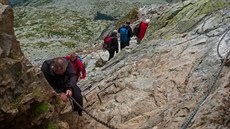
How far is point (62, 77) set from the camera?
14672 millimetres

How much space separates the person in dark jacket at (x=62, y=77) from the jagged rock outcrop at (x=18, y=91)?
1044 mm

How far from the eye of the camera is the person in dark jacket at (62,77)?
1402 centimetres

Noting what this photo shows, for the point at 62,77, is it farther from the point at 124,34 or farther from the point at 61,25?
the point at 61,25

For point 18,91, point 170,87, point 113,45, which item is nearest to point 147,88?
point 170,87

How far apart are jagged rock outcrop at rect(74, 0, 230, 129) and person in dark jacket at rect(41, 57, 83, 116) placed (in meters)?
1.32

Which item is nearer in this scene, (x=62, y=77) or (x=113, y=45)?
(x=62, y=77)

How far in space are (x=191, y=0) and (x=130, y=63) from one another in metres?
19.7

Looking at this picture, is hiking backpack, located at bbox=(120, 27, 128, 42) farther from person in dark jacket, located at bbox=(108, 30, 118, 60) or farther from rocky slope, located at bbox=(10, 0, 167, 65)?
rocky slope, located at bbox=(10, 0, 167, 65)

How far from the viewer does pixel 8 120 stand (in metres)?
11.5

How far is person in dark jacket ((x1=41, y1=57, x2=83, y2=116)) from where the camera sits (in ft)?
46.0

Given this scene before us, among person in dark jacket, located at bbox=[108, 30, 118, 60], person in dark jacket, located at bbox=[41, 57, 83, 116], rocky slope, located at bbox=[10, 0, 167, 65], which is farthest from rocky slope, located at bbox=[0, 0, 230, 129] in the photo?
rocky slope, located at bbox=[10, 0, 167, 65]

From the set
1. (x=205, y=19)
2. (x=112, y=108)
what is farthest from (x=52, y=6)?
(x=112, y=108)

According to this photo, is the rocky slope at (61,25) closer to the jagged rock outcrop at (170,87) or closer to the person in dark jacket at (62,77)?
the jagged rock outcrop at (170,87)

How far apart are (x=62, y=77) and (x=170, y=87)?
4625 millimetres
